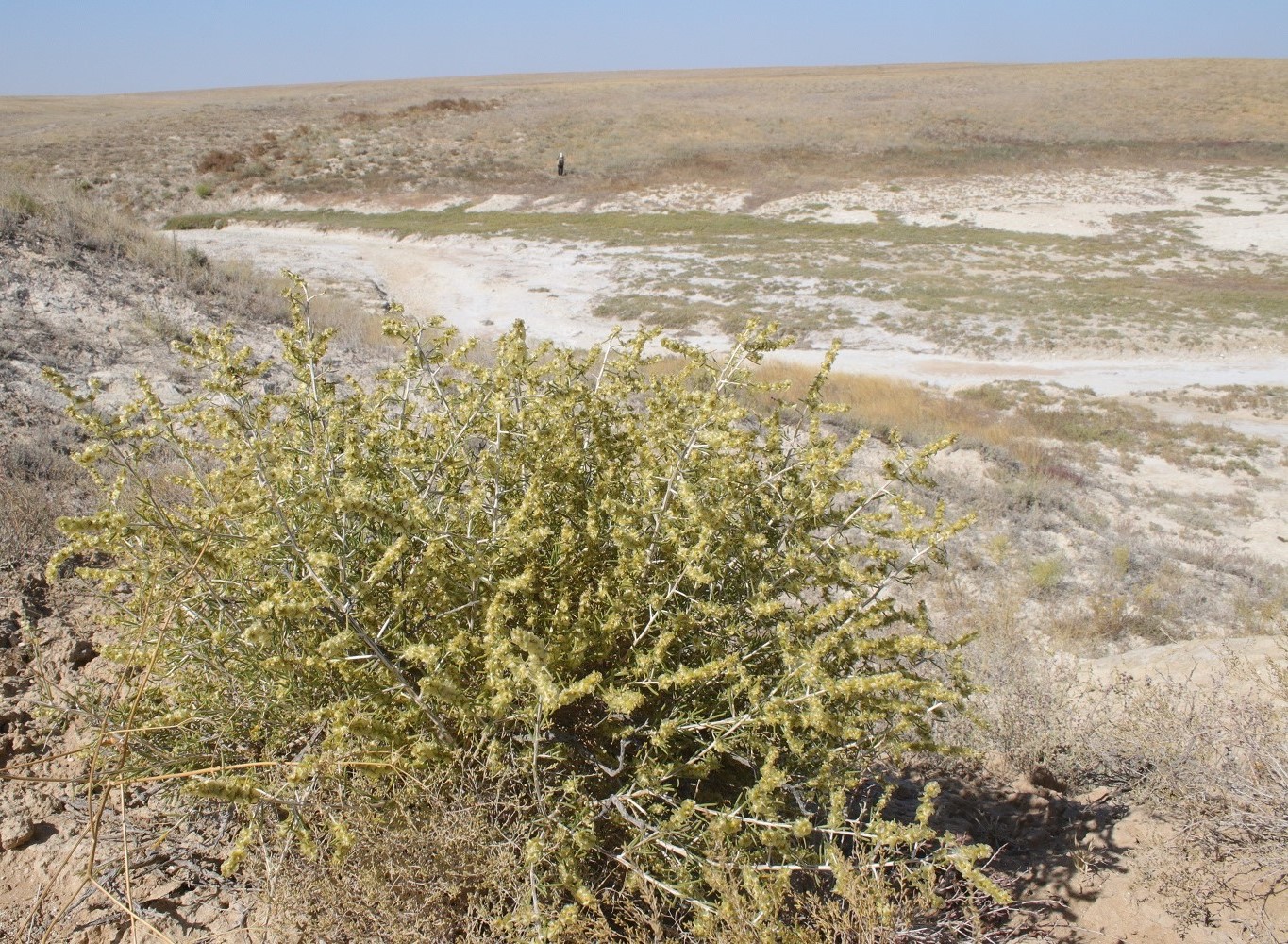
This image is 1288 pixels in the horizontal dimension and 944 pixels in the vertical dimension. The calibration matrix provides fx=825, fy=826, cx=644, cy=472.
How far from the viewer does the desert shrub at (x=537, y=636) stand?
2.14 meters

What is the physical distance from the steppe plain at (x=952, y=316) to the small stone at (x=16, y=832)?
1 centimetres

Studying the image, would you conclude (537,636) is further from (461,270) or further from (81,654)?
(461,270)

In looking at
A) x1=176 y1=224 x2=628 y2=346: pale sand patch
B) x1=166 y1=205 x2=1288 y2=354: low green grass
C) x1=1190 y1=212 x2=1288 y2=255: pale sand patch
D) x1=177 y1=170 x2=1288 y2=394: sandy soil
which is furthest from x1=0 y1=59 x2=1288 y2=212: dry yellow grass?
x1=1190 y1=212 x2=1288 y2=255: pale sand patch

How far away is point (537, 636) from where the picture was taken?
215cm

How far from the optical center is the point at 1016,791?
3.91 meters

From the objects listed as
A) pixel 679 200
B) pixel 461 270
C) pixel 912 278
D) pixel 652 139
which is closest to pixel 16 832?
pixel 461 270

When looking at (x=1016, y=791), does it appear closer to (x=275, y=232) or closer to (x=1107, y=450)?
(x=1107, y=450)

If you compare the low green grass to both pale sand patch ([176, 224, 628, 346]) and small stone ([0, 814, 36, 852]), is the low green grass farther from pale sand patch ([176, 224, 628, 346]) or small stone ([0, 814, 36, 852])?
small stone ([0, 814, 36, 852])

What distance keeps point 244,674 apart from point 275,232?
2993cm

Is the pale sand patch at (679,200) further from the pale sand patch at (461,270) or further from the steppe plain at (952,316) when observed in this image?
A: the pale sand patch at (461,270)

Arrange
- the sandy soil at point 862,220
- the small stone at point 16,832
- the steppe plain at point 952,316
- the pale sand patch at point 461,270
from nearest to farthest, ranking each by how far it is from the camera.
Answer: the small stone at point 16,832 < the steppe plain at point 952,316 < the sandy soil at point 862,220 < the pale sand patch at point 461,270

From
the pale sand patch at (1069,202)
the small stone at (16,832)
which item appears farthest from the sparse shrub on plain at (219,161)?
the small stone at (16,832)

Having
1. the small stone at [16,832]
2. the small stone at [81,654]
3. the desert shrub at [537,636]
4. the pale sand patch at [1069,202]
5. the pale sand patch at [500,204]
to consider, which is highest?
the pale sand patch at [500,204]

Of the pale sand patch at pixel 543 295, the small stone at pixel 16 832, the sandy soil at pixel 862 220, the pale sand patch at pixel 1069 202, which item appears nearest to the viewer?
the small stone at pixel 16 832
